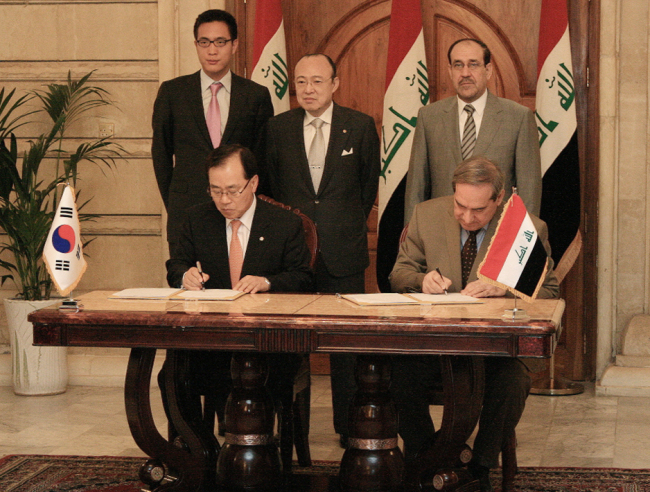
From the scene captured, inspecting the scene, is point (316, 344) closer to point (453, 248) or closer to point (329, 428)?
point (453, 248)

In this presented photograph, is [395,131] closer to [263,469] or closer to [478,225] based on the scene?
[478,225]

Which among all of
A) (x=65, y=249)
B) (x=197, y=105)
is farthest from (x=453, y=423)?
(x=197, y=105)

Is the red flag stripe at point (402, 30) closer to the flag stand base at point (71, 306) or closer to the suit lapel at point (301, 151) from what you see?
the suit lapel at point (301, 151)

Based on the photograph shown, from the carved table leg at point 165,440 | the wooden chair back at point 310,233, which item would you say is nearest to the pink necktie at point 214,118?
the wooden chair back at point 310,233

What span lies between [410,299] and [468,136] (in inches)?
56.6

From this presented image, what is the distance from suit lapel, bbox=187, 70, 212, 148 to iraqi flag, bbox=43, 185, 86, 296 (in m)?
1.30

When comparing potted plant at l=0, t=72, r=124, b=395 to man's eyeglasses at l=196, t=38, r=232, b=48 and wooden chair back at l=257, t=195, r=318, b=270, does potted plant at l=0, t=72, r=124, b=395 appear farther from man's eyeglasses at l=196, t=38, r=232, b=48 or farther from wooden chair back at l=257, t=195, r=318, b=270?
wooden chair back at l=257, t=195, r=318, b=270

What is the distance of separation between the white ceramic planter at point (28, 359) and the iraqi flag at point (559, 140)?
2.90 meters

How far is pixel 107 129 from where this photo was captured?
226 inches

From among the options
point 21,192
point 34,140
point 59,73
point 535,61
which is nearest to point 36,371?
point 21,192

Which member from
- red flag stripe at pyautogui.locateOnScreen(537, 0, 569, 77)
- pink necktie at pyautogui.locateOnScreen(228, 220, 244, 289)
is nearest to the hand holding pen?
pink necktie at pyautogui.locateOnScreen(228, 220, 244, 289)

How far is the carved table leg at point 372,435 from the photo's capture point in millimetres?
3066

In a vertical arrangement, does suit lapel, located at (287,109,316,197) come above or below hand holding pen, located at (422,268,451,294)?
above

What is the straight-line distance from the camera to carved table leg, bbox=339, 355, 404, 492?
121 inches
